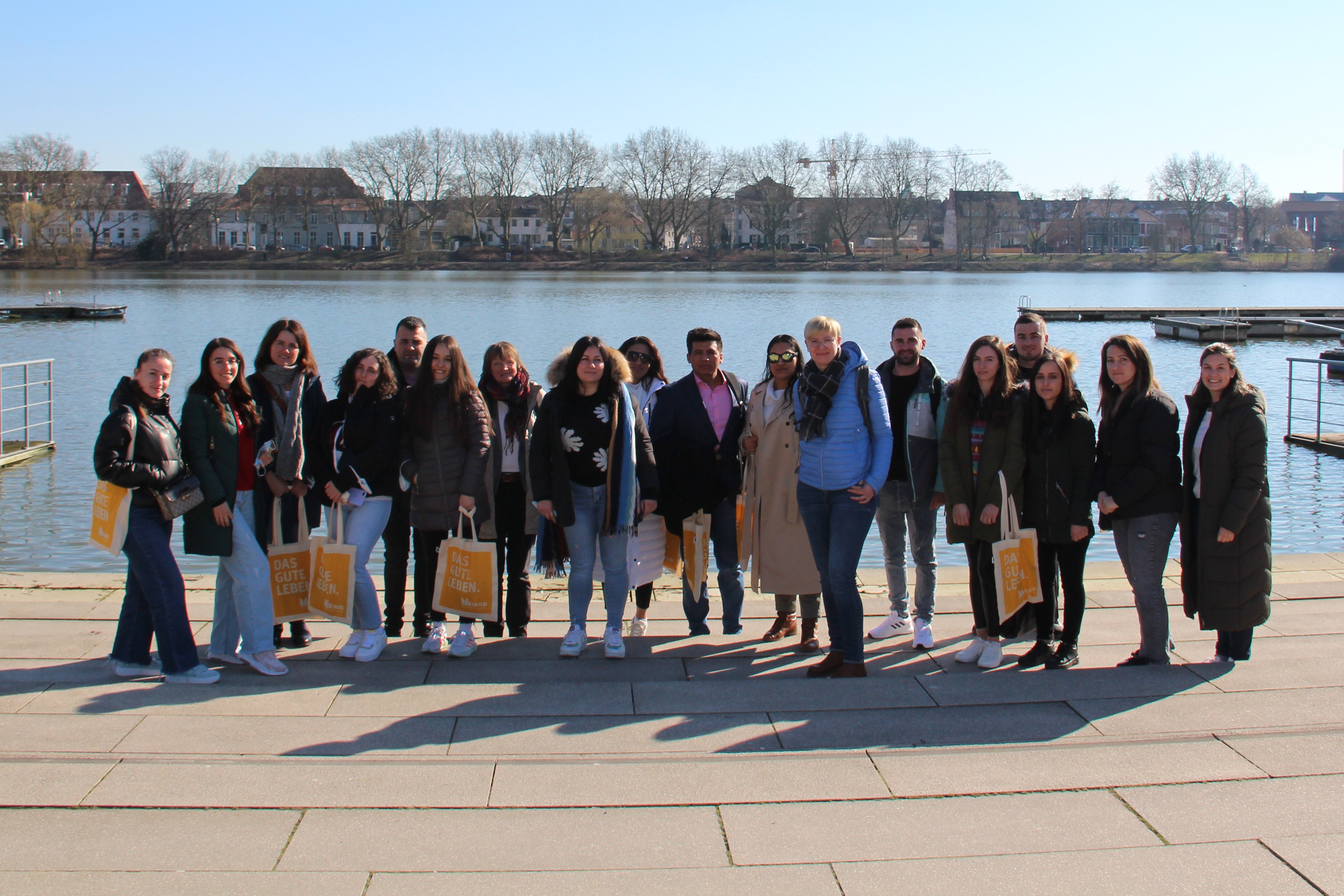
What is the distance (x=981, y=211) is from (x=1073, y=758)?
468ft

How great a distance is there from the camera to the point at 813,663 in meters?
5.84

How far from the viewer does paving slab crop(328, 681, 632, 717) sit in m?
4.94

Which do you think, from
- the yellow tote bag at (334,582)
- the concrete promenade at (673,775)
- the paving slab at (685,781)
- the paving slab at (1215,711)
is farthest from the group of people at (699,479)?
the paving slab at (685,781)

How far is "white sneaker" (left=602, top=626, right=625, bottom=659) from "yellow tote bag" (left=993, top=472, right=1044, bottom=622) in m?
1.97

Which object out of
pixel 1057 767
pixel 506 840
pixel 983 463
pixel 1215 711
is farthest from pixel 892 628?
pixel 506 840

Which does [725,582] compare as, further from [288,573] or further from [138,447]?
[138,447]

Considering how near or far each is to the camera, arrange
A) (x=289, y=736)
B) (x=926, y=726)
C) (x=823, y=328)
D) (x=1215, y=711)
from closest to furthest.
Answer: (x=289, y=736) < (x=926, y=726) < (x=1215, y=711) < (x=823, y=328)

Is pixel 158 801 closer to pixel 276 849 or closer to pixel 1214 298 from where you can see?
pixel 276 849

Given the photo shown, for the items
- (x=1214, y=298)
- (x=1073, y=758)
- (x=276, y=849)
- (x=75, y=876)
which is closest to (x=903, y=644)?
(x=1073, y=758)

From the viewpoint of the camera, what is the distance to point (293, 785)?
4113 mm

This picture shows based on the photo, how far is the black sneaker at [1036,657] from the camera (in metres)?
5.69

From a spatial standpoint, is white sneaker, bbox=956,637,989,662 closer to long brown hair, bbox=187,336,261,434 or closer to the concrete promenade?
the concrete promenade

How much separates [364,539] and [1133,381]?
4080mm

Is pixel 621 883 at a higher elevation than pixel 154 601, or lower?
lower
